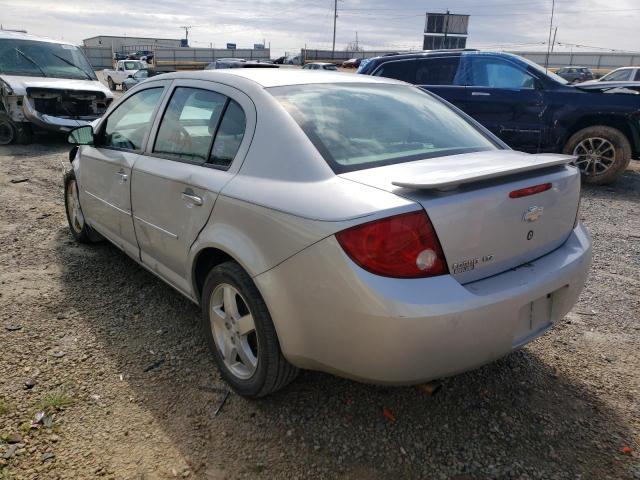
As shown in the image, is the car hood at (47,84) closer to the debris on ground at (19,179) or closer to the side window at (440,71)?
the debris on ground at (19,179)

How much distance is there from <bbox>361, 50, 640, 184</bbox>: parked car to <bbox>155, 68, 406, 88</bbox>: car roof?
517cm

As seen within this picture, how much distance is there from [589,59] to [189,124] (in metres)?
63.8

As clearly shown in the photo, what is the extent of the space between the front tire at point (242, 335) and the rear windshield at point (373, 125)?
723 mm

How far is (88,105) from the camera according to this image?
33.3 ft

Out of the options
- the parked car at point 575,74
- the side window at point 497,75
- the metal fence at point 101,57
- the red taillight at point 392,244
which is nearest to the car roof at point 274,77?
the red taillight at point 392,244

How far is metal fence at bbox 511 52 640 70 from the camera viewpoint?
52.6 m

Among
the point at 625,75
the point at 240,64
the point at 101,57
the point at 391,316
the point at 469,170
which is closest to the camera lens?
the point at 391,316

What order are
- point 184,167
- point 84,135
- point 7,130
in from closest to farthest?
point 184,167, point 84,135, point 7,130

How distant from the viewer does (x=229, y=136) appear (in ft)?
8.54

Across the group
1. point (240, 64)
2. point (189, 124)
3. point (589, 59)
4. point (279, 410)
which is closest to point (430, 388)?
point (279, 410)

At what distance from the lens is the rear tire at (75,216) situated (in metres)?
4.51

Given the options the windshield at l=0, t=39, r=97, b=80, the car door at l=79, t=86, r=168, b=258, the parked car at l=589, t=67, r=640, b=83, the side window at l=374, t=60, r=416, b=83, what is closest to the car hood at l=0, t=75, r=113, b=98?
the windshield at l=0, t=39, r=97, b=80

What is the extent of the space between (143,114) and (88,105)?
7810 mm

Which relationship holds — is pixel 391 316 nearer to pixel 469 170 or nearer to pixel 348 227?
pixel 348 227
